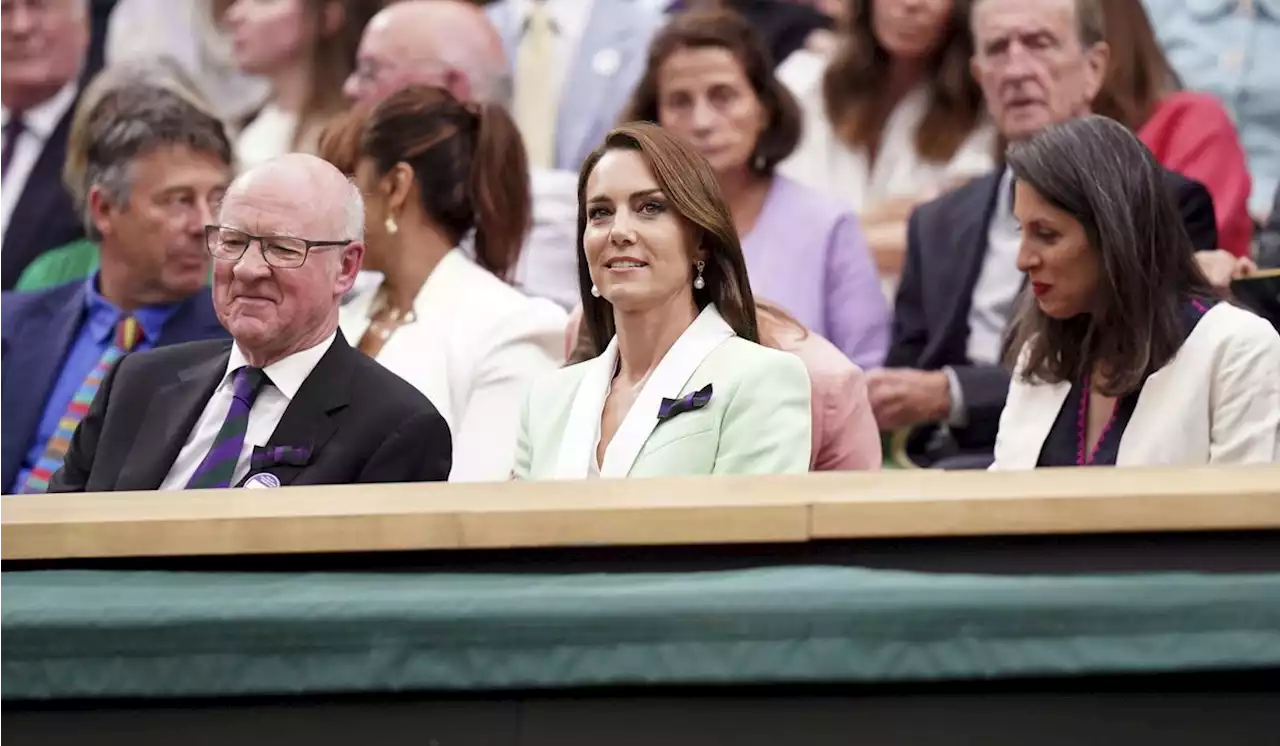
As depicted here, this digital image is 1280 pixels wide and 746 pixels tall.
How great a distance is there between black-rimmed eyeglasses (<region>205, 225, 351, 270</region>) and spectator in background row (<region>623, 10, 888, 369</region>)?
1.07 m

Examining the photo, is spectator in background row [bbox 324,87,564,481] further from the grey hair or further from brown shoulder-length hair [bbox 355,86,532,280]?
the grey hair

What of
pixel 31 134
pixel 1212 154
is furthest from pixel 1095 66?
pixel 31 134

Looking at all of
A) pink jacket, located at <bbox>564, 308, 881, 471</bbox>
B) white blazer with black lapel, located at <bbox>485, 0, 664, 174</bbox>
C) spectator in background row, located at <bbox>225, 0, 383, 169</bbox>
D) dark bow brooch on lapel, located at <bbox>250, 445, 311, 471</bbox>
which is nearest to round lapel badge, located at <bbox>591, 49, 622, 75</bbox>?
white blazer with black lapel, located at <bbox>485, 0, 664, 174</bbox>

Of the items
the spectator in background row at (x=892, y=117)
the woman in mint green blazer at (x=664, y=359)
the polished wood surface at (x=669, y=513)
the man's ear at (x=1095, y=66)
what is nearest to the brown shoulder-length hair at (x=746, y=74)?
the spectator in background row at (x=892, y=117)

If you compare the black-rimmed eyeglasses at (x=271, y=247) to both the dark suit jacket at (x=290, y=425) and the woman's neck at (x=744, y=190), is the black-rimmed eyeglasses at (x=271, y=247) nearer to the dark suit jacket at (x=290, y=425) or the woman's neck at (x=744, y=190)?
the dark suit jacket at (x=290, y=425)

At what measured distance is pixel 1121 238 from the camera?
2326 mm

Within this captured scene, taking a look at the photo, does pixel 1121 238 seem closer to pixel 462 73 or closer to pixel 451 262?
pixel 451 262

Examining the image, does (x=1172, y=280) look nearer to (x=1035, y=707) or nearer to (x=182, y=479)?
(x=1035, y=707)

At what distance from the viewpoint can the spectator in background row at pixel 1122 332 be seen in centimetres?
228

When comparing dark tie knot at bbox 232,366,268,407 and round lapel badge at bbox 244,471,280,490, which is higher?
dark tie knot at bbox 232,366,268,407

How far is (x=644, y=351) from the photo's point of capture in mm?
2176

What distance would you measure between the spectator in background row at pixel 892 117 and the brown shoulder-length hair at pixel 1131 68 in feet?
0.80

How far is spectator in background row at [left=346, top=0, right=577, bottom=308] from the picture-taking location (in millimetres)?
3521

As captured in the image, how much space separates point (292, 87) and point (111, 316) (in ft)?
3.91
